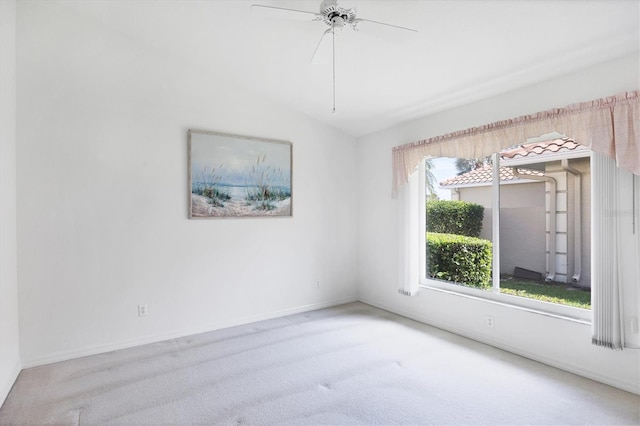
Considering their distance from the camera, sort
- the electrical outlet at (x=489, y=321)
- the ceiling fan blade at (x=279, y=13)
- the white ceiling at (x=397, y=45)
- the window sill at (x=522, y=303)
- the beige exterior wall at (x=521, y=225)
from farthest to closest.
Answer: the electrical outlet at (x=489, y=321) < the beige exterior wall at (x=521, y=225) < the window sill at (x=522, y=303) < the white ceiling at (x=397, y=45) < the ceiling fan blade at (x=279, y=13)

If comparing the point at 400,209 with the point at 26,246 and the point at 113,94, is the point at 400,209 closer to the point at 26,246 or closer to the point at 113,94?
the point at 113,94

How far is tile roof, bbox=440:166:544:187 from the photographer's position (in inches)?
133

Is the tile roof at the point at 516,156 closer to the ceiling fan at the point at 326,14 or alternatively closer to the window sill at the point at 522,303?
the window sill at the point at 522,303

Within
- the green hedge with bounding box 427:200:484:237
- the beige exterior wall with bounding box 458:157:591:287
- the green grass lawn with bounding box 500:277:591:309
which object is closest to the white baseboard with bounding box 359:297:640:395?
the green grass lawn with bounding box 500:277:591:309

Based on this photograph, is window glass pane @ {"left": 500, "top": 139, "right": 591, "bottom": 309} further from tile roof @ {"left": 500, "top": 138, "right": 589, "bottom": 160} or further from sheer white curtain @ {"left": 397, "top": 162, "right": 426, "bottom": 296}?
sheer white curtain @ {"left": 397, "top": 162, "right": 426, "bottom": 296}

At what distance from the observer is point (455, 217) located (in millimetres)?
3912

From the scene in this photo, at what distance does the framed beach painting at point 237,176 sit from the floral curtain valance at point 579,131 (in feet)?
6.39

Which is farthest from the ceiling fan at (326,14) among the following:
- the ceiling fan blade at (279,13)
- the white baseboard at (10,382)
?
the white baseboard at (10,382)

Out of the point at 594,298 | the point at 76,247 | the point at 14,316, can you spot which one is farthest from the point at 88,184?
the point at 594,298

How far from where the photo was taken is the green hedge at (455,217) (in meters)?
3.70

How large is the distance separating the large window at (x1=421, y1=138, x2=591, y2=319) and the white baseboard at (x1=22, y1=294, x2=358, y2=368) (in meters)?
1.75

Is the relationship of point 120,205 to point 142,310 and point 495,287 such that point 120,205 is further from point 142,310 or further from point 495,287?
point 495,287

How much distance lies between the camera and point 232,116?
4.05 metres

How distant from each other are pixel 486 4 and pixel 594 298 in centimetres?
235
